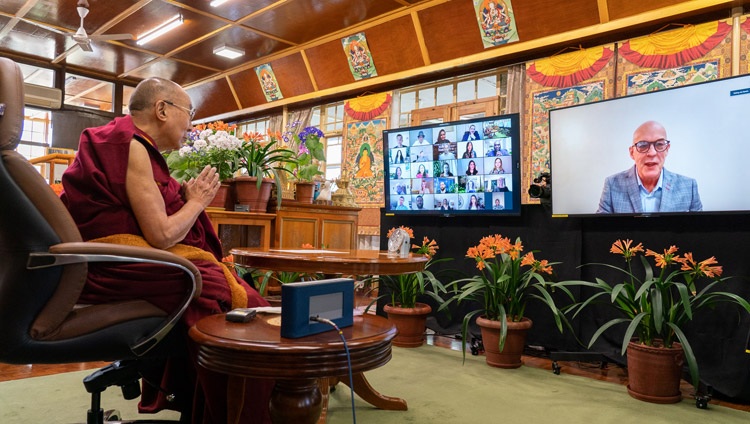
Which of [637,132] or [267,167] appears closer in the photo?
[637,132]

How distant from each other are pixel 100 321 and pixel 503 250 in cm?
228

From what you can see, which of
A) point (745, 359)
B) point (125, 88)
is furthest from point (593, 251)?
point (125, 88)

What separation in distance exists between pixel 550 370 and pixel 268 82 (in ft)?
18.9

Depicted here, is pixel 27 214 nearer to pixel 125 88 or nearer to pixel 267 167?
pixel 267 167

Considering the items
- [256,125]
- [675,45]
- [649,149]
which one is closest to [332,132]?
[256,125]

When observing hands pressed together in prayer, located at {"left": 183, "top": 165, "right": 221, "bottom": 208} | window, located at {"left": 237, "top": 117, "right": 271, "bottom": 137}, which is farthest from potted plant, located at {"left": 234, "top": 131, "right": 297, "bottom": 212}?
window, located at {"left": 237, "top": 117, "right": 271, "bottom": 137}

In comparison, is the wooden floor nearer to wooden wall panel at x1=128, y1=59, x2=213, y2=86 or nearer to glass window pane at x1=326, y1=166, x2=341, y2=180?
glass window pane at x1=326, y1=166, x2=341, y2=180

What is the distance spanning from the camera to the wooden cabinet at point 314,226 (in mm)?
3406

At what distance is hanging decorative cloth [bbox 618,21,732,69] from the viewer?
12.2ft

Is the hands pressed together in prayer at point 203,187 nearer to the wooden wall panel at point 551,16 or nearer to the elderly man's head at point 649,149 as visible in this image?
the elderly man's head at point 649,149

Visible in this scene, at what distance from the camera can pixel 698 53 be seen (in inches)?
149

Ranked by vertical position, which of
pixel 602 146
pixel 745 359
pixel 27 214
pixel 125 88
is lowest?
pixel 745 359

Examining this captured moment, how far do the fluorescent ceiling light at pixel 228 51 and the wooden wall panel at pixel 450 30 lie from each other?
2795mm

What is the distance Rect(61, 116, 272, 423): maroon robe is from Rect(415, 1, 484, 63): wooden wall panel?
4.09 meters
